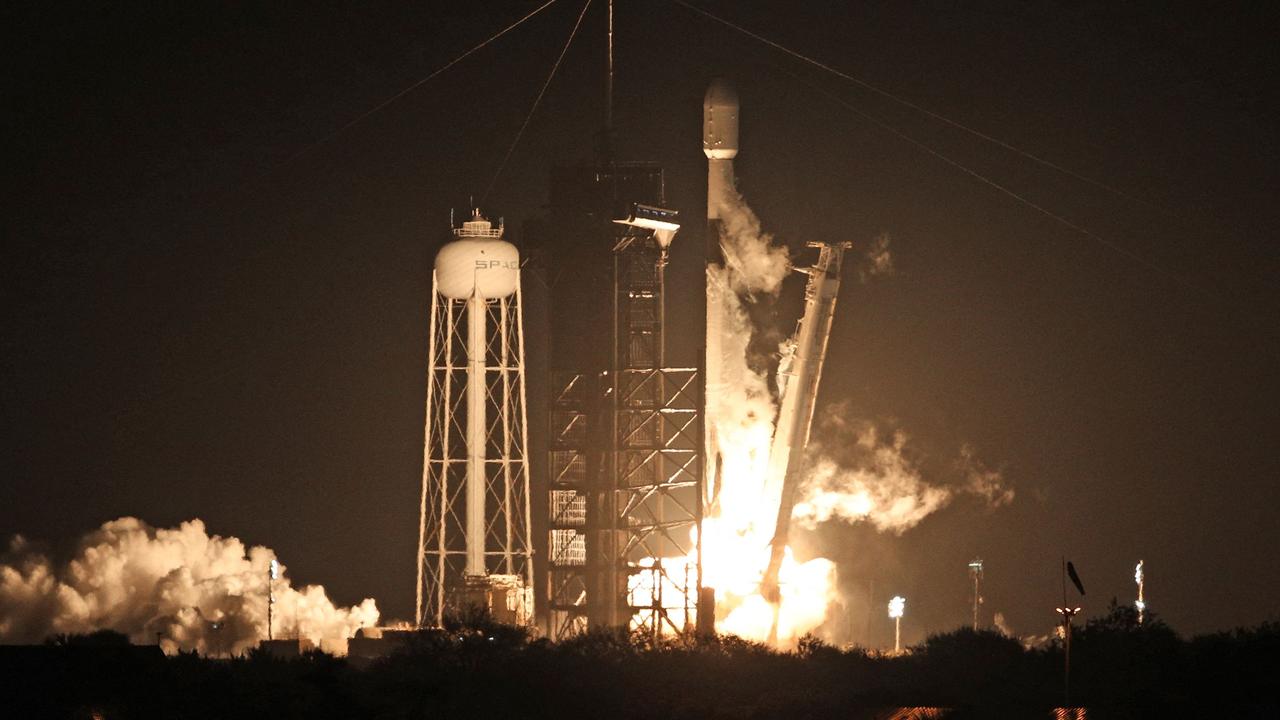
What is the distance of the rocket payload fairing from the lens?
8269cm

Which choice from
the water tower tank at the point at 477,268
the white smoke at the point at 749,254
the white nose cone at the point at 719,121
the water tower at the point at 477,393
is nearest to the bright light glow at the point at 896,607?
the water tower at the point at 477,393

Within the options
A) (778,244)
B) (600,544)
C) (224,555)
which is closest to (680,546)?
(600,544)

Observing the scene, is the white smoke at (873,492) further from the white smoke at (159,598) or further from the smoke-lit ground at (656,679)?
the white smoke at (159,598)

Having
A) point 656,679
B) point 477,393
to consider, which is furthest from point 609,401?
point 656,679

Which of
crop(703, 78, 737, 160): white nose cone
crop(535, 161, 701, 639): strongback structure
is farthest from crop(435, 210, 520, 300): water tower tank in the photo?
crop(703, 78, 737, 160): white nose cone

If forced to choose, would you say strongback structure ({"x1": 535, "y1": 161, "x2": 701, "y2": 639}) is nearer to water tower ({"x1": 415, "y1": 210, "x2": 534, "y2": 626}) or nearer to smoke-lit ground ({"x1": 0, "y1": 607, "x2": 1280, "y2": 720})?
water tower ({"x1": 415, "y1": 210, "x2": 534, "y2": 626})

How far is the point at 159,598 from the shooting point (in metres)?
88.5

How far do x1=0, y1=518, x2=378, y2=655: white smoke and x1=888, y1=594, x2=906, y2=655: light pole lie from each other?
1826 centimetres

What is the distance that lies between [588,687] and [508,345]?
21.8 meters

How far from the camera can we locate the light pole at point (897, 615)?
297 feet

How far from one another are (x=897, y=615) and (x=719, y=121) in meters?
19.5

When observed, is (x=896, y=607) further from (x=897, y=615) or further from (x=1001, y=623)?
(x=1001, y=623)

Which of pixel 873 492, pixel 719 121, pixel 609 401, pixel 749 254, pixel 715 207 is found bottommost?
pixel 873 492

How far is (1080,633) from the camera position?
257ft
